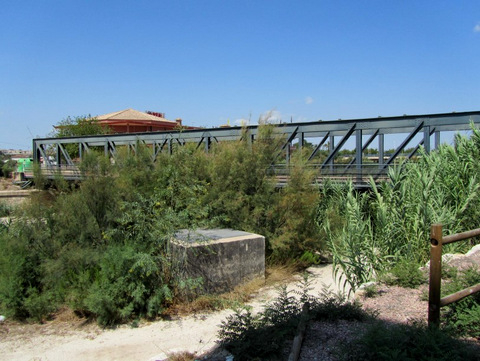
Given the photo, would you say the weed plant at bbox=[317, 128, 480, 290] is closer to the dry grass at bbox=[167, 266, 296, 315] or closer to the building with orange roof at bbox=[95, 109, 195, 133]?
the dry grass at bbox=[167, 266, 296, 315]

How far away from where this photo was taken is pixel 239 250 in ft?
28.3

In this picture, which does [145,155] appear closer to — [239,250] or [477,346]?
[239,250]

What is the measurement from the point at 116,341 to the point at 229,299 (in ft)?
7.60

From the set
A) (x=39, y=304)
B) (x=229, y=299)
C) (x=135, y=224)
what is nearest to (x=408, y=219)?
(x=229, y=299)

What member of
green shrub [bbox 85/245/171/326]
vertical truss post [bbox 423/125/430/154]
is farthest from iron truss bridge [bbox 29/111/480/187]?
green shrub [bbox 85/245/171/326]

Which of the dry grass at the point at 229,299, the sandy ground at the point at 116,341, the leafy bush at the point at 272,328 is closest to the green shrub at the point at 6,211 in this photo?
the sandy ground at the point at 116,341

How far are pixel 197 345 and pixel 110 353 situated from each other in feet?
4.04

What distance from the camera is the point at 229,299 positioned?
780 cm

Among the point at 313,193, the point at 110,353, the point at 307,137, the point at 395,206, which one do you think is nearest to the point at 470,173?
the point at 395,206

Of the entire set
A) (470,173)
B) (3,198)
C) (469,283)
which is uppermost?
(470,173)

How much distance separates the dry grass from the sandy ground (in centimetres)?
22

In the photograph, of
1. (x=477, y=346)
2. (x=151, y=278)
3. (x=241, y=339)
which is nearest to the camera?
(x=477, y=346)

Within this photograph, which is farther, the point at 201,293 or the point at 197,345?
the point at 201,293

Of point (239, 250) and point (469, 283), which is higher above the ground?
point (469, 283)
